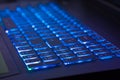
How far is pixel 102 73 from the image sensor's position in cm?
43

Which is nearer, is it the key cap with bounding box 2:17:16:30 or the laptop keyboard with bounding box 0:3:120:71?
the laptop keyboard with bounding box 0:3:120:71

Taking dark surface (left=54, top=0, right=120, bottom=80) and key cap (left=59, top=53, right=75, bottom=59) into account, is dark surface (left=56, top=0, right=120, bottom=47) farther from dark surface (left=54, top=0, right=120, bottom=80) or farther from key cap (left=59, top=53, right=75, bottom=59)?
key cap (left=59, top=53, right=75, bottom=59)

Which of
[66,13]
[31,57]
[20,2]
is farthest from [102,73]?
[20,2]

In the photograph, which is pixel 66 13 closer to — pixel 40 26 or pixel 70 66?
pixel 40 26

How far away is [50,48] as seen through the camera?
0.51 metres

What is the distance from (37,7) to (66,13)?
0.38ft

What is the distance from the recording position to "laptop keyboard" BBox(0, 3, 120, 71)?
471mm

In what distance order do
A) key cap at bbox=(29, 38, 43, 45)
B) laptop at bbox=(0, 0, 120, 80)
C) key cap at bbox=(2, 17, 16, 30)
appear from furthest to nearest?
key cap at bbox=(2, 17, 16, 30)
key cap at bbox=(29, 38, 43, 45)
laptop at bbox=(0, 0, 120, 80)

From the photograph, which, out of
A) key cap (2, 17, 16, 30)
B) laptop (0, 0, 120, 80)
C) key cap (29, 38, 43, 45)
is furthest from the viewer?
key cap (2, 17, 16, 30)

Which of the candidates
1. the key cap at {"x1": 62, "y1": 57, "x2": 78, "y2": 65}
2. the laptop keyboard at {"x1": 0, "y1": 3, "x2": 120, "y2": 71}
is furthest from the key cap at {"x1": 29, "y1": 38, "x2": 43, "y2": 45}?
the key cap at {"x1": 62, "y1": 57, "x2": 78, "y2": 65}

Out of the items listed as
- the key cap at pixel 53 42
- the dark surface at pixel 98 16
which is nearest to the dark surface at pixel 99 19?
the dark surface at pixel 98 16

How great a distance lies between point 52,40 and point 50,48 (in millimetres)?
45

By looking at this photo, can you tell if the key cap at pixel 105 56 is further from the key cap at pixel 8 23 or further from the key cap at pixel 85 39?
the key cap at pixel 8 23

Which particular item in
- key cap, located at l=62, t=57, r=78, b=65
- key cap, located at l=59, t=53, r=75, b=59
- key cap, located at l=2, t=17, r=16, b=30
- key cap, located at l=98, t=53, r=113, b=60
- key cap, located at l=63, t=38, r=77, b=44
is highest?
key cap, located at l=2, t=17, r=16, b=30
